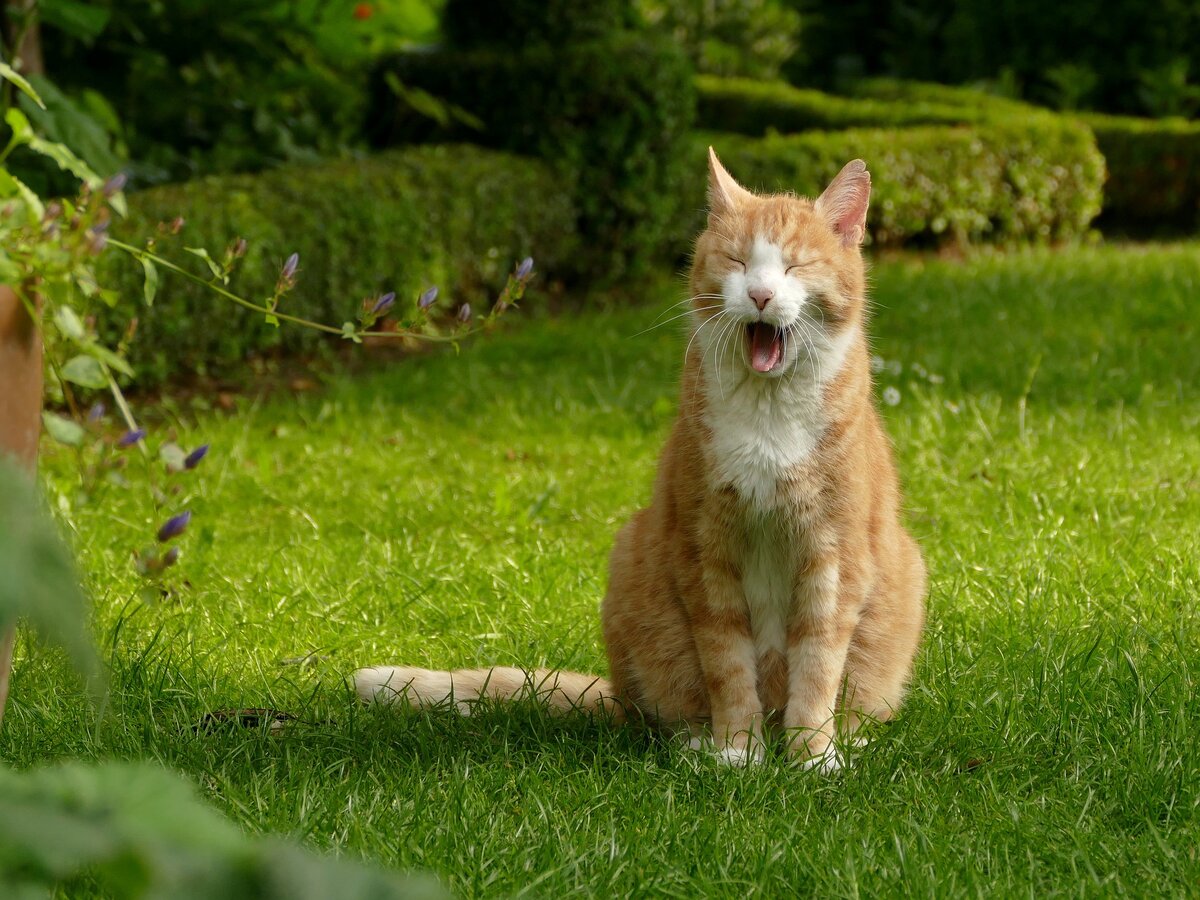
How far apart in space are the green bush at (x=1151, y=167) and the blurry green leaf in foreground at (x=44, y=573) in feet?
37.3

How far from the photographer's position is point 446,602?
3869 millimetres

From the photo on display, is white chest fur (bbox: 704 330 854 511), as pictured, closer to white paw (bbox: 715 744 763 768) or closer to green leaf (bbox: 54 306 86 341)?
white paw (bbox: 715 744 763 768)

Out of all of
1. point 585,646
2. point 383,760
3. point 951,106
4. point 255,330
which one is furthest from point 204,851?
point 951,106

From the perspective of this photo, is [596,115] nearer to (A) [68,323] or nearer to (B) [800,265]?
(B) [800,265]

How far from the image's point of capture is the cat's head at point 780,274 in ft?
9.00

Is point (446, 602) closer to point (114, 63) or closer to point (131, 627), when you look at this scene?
point (131, 627)

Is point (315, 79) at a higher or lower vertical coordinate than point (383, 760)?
higher

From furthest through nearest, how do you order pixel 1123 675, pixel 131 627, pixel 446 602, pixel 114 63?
pixel 114 63, pixel 446 602, pixel 131 627, pixel 1123 675

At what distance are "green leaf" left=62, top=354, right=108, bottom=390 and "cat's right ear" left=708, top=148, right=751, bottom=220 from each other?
4.57ft

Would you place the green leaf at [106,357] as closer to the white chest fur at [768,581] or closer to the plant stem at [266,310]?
the plant stem at [266,310]

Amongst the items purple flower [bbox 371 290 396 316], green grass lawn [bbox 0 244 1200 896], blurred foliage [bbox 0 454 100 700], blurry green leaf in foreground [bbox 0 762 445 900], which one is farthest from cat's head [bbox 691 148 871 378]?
blurry green leaf in foreground [bbox 0 762 445 900]

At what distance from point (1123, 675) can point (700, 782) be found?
42.0 inches

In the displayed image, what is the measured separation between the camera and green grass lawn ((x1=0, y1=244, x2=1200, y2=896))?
2.43m

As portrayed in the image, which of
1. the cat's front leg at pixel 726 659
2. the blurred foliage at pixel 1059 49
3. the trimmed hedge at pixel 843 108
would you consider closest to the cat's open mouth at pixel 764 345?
the cat's front leg at pixel 726 659
